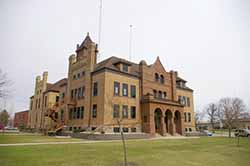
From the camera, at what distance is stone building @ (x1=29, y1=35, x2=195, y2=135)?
31047 mm

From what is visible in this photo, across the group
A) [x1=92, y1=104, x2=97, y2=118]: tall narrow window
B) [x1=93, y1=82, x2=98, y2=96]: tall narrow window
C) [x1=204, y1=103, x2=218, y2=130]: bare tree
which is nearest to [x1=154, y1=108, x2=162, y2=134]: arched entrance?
[x1=92, y1=104, x2=97, y2=118]: tall narrow window

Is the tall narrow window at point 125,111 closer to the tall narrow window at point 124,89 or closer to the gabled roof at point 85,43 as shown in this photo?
the tall narrow window at point 124,89

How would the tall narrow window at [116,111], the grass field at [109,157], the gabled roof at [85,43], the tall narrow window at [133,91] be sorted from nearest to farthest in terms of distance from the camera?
the grass field at [109,157], the tall narrow window at [116,111], the tall narrow window at [133,91], the gabled roof at [85,43]

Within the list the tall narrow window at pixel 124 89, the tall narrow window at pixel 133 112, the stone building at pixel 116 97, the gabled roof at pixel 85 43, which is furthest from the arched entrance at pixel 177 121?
the gabled roof at pixel 85 43

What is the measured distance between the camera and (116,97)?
104 ft

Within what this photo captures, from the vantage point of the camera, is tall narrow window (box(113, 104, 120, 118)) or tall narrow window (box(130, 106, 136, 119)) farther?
tall narrow window (box(130, 106, 136, 119))

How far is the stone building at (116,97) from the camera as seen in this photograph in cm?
3105

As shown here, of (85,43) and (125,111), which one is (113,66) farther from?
(85,43)

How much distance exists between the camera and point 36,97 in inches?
2324

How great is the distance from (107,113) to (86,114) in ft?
17.3

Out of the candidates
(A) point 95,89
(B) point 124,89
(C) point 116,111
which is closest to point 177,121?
(B) point 124,89

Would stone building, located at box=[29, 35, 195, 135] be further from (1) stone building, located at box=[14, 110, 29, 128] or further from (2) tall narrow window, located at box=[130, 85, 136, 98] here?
(1) stone building, located at box=[14, 110, 29, 128]

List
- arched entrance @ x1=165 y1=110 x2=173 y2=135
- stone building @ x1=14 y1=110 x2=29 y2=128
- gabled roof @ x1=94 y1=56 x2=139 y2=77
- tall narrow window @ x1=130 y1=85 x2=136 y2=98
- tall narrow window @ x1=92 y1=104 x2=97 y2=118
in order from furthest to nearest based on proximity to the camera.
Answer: stone building @ x1=14 y1=110 x2=29 y2=128 < arched entrance @ x1=165 y1=110 x2=173 y2=135 < tall narrow window @ x1=130 y1=85 x2=136 y2=98 < gabled roof @ x1=94 y1=56 x2=139 y2=77 < tall narrow window @ x1=92 y1=104 x2=97 y2=118

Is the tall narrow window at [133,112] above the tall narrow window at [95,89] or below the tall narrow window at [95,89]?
below
